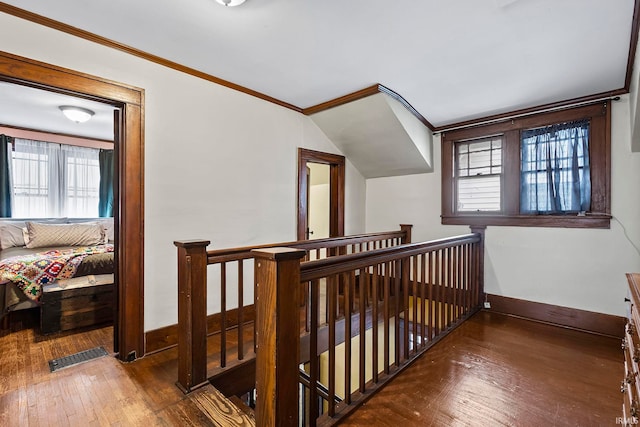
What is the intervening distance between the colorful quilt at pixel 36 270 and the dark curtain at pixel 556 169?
502 cm

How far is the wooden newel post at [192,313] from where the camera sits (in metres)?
1.84

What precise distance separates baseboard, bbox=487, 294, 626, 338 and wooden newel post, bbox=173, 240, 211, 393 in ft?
10.8

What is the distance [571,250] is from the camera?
3021mm

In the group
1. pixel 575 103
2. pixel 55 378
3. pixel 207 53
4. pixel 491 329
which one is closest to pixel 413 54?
pixel 207 53

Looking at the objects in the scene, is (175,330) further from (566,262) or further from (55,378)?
(566,262)

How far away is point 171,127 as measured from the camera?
252 centimetres

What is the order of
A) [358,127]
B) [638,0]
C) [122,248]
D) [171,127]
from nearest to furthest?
[638,0], [122,248], [171,127], [358,127]

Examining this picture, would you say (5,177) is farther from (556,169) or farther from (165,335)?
(556,169)

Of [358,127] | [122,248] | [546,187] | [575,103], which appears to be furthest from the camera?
[358,127]

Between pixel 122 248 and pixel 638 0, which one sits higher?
pixel 638 0

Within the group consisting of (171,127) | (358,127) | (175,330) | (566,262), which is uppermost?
(358,127)

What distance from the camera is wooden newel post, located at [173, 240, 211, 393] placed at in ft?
6.04

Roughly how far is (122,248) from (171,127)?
109 cm

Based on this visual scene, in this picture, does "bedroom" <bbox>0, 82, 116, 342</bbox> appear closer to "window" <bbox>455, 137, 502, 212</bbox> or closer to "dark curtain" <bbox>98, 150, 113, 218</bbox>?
"dark curtain" <bbox>98, 150, 113, 218</bbox>
